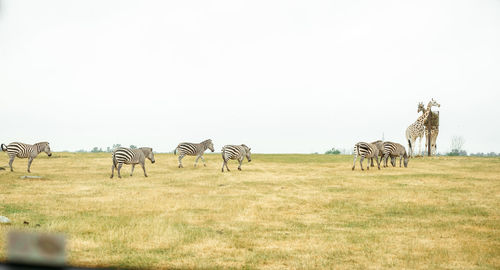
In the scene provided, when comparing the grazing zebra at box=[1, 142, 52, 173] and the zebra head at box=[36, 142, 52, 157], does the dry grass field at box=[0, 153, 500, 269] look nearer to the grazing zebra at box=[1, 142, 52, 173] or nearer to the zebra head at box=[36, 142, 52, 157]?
the grazing zebra at box=[1, 142, 52, 173]

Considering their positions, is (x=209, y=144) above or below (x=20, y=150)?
above

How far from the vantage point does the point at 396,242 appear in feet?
38.1

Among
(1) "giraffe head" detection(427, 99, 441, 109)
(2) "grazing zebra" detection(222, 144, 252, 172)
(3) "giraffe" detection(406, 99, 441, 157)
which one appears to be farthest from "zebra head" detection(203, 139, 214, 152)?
(1) "giraffe head" detection(427, 99, 441, 109)

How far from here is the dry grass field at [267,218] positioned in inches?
390

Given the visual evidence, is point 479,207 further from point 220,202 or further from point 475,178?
point 220,202

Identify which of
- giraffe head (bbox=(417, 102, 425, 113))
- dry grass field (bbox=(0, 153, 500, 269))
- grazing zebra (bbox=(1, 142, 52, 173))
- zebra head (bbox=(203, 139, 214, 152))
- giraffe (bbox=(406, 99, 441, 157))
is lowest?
dry grass field (bbox=(0, 153, 500, 269))

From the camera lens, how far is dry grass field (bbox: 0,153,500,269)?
9.91 m

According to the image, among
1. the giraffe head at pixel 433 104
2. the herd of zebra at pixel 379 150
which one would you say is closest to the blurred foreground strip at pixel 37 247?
the herd of zebra at pixel 379 150

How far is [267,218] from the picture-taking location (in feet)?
49.0

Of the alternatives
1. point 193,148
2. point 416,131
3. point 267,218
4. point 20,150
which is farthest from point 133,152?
point 416,131

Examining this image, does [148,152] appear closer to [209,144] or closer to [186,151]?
[186,151]

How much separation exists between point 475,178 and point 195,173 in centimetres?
1923

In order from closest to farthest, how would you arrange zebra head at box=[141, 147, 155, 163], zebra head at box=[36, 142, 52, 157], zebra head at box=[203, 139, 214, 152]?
zebra head at box=[36, 142, 52, 157] → zebra head at box=[141, 147, 155, 163] → zebra head at box=[203, 139, 214, 152]

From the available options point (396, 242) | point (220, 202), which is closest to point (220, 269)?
point (396, 242)
